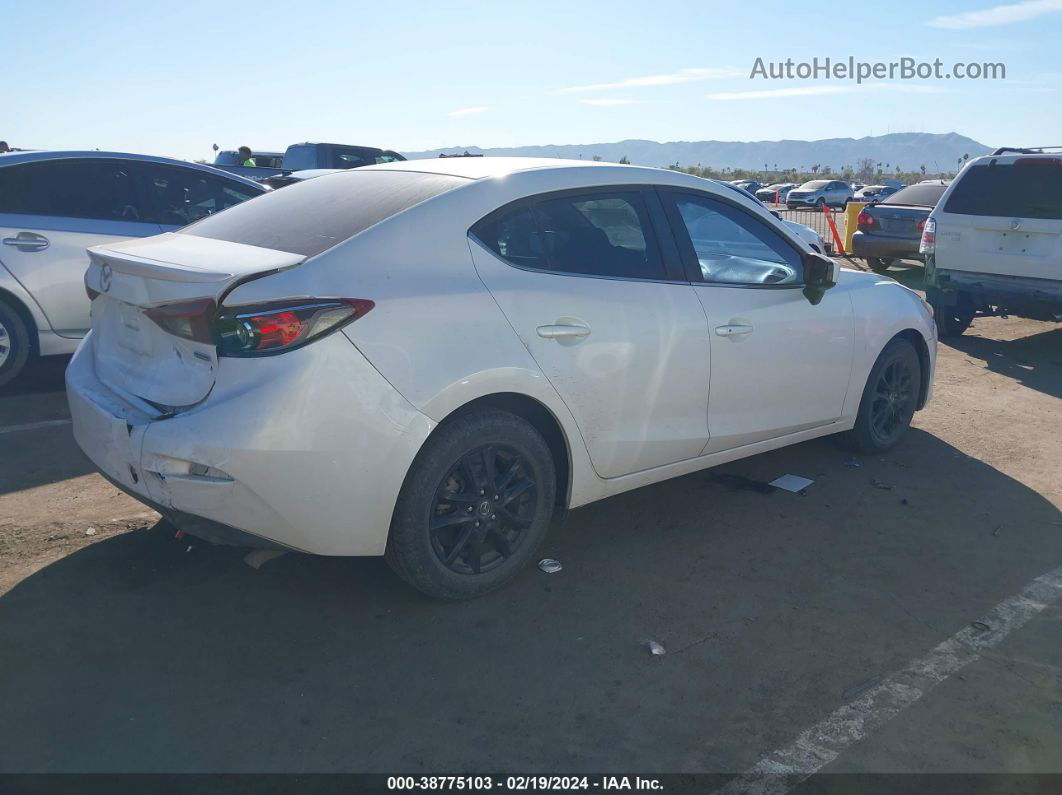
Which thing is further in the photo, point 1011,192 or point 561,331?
point 1011,192

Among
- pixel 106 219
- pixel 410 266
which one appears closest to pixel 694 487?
pixel 410 266

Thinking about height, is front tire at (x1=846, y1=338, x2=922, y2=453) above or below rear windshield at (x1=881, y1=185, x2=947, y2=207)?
below

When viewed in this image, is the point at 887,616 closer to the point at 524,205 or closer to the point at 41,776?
the point at 524,205

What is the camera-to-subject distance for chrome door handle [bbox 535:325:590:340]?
3840mm

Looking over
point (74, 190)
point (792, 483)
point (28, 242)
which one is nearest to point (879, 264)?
point (792, 483)

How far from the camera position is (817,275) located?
16.3 ft

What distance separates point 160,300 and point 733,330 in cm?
261

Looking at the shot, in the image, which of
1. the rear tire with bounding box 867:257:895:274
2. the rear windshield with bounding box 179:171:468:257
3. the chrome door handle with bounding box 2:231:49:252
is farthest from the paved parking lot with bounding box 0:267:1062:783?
the rear tire with bounding box 867:257:895:274

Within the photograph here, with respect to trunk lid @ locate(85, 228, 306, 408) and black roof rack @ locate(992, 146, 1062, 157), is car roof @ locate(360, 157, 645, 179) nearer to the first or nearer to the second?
trunk lid @ locate(85, 228, 306, 408)

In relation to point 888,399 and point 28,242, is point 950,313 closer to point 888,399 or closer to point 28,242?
point 888,399

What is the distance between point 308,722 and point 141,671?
2.26 feet

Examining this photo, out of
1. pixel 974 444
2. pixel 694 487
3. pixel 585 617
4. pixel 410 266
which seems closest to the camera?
pixel 410 266

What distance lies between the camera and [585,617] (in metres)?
3.81

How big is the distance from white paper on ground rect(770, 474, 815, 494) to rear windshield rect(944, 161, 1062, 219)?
15.3ft
